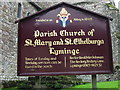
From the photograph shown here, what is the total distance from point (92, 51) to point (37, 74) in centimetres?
188

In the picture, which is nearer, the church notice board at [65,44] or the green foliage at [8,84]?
the church notice board at [65,44]

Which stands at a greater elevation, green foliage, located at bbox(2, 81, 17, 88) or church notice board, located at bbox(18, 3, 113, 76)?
church notice board, located at bbox(18, 3, 113, 76)

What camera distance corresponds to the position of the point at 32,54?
646 centimetres

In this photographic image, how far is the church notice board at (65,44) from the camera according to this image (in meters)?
6.33

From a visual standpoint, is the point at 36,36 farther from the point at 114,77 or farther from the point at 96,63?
the point at 114,77

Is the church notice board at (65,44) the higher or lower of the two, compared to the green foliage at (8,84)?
higher

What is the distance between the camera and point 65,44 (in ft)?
21.1

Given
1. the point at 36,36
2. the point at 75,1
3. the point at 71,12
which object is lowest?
the point at 36,36

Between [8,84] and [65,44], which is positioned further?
[8,84]

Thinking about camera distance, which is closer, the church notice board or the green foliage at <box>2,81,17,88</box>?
the church notice board

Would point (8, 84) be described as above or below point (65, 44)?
below

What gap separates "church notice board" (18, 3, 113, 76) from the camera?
20.8 ft

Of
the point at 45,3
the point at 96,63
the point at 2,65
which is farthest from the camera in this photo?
the point at 45,3

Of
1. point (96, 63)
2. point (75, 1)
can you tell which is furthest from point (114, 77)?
point (96, 63)
